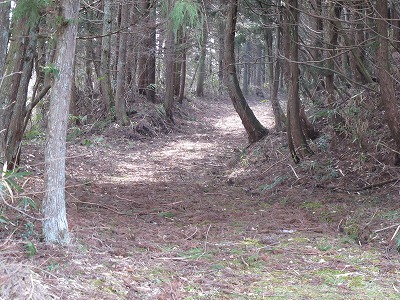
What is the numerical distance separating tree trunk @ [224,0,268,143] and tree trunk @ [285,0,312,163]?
2.76m

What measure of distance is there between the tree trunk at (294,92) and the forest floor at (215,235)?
1.35ft

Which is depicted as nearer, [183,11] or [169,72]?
[183,11]

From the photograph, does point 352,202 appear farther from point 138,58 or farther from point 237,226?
point 138,58

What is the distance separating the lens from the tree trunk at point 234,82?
44.6 feet

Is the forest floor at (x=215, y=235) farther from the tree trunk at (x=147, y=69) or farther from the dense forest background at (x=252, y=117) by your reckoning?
A: the tree trunk at (x=147, y=69)

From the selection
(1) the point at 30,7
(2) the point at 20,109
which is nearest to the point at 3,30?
(2) the point at 20,109

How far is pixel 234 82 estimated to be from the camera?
14148mm

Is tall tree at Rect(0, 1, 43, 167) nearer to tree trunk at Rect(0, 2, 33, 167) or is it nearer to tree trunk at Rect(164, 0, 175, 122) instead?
tree trunk at Rect(0, 2, 33, 167)

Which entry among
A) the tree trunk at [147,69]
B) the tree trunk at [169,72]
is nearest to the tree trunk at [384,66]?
the tree trunk at [169,72]

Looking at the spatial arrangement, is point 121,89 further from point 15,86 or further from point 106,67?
point 15,86

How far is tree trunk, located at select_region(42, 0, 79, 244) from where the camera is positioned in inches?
205

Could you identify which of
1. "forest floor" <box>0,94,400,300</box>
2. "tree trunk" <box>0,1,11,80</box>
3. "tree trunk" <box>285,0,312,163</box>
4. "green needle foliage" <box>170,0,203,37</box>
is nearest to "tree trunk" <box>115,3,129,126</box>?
"forest floor" <box>0,94,400,300</box>

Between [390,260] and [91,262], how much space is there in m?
3.21

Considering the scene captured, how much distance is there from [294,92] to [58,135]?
671cm
